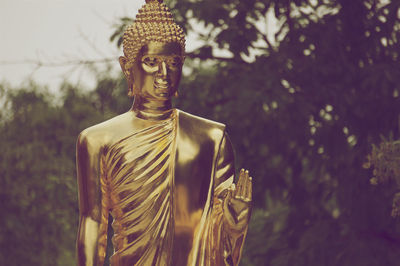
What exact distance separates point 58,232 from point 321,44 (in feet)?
29.1

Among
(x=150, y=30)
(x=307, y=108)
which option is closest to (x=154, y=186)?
(x=150, y=30)

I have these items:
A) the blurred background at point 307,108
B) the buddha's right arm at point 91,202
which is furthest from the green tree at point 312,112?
the buddha's right arm at point 91,202

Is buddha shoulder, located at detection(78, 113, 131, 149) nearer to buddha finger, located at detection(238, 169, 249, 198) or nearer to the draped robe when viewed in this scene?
the draped robe

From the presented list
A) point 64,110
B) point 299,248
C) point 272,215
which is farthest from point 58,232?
point 299,248

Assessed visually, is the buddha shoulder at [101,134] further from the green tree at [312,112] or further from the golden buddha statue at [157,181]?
the green tree at [312,112]

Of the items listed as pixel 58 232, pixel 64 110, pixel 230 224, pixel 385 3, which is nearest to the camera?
pixel 230 224

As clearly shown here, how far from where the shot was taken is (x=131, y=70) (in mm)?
6957

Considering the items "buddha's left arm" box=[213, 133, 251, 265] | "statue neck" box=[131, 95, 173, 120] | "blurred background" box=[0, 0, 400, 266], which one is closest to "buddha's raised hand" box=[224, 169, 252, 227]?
"buddha's left arm" box=[213, 133, 251, 265]

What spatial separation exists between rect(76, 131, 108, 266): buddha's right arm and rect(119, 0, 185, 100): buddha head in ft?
1.68

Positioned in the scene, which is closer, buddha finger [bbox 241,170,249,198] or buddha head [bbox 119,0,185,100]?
buddha finger [bbox 241,170,249,198]

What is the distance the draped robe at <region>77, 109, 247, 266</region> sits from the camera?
666 centimetres

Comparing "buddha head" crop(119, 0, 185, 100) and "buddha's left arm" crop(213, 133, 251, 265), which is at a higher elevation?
"buddha head" crop(119, 0, 185, 100)

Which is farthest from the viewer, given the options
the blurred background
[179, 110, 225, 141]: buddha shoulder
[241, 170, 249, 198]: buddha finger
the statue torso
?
the blurred background

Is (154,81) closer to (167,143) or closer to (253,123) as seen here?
(167,143)
